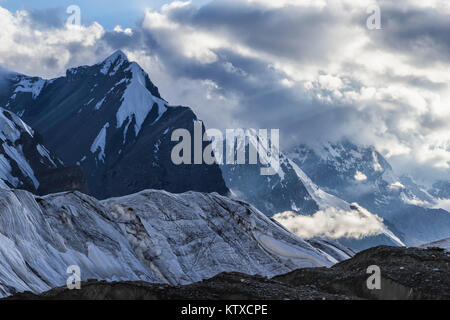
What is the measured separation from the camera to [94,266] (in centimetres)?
7288

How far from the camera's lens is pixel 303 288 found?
1613 inches

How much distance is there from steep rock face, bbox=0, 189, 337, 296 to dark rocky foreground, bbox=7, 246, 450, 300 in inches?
907

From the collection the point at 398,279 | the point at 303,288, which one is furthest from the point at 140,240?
the point at 398,279

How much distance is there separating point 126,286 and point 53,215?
44.5m

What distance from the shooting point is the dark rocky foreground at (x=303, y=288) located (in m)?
35.3

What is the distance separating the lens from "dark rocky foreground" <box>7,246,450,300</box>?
3528cm

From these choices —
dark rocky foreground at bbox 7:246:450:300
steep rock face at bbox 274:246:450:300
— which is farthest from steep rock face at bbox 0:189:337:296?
steep rock face at bbox 274:246:450:300

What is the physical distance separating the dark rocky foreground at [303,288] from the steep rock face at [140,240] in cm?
2303

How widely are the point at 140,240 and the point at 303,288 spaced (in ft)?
148

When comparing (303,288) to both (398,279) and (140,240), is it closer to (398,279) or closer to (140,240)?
(398,279)

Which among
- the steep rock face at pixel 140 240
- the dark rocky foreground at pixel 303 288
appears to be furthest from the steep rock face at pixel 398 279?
the steep rock face at pixel 140 240

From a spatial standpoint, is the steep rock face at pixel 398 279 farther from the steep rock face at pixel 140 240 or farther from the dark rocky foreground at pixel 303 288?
the steep rock face at pixel 140 240

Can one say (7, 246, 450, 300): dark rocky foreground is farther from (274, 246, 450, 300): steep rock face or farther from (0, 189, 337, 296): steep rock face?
(0, 189, 337, 296): steep rock face
